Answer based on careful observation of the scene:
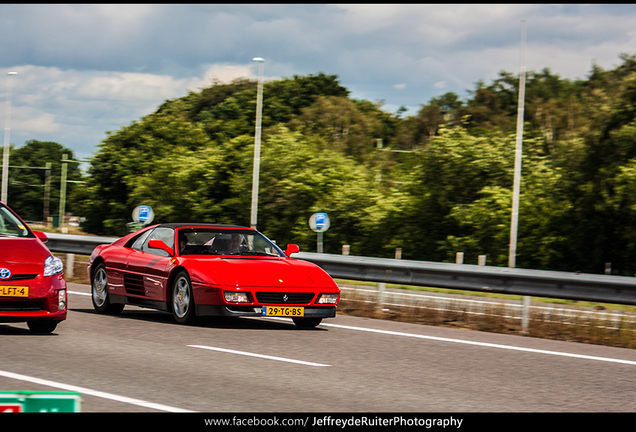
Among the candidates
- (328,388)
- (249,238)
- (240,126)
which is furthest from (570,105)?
(328,388)

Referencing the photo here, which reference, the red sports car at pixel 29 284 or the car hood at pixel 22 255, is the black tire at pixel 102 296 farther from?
the car hood at pixel 22 255

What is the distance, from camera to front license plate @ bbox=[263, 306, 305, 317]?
1057 cm

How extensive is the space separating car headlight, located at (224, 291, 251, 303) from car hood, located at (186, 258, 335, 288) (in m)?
0.10

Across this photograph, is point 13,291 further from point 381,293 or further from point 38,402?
point 381,293

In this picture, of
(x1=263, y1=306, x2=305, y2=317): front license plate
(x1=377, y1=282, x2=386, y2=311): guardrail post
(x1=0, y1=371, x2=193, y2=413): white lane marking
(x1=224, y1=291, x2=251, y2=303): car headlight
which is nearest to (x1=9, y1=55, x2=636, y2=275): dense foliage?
(x1=377, y1=282, x2=386, y2=311): guardrail post

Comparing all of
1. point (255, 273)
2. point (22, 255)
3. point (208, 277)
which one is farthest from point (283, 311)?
point (22, 255)

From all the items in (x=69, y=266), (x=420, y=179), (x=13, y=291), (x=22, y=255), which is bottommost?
(x=69, y=266)

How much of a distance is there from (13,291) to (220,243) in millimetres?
3297

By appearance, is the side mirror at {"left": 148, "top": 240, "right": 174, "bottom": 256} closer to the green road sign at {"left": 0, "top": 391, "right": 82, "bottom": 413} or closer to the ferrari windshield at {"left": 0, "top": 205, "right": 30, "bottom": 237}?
the ferrari windshield at {"left": 0, "top": 205, "right": 30, "bottom": 237}

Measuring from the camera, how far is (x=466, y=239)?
1532 inches

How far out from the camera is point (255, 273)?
1078cm

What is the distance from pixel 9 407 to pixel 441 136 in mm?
39016
